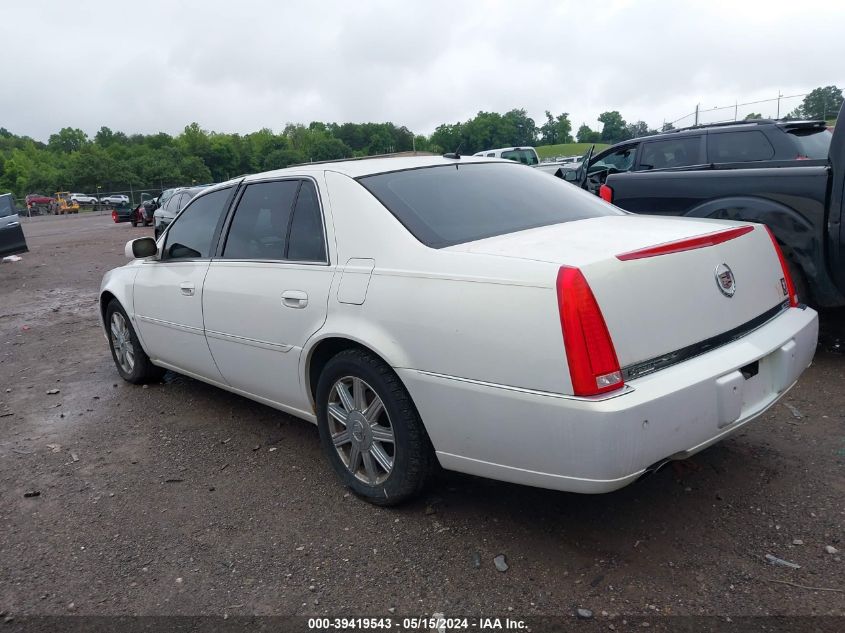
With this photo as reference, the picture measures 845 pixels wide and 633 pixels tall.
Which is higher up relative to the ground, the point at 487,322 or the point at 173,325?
the point at 487,322

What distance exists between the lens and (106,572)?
2.98m

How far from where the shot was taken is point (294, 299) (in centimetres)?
347

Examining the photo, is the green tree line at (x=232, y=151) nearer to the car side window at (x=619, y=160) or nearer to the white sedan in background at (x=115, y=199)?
the white sedan in background at (x=115, y=199)

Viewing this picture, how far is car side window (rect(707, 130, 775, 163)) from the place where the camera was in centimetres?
816

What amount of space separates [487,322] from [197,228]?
8.97 feet

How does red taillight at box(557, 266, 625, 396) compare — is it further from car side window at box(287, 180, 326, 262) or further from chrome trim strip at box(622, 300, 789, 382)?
car side window at box(287, 180, 326, 262)

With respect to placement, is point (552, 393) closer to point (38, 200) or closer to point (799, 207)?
point (799, 207)

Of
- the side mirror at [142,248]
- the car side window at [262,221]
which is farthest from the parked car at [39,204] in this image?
the car side window at [262,221]

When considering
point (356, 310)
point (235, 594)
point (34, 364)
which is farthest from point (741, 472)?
point (34, 364)

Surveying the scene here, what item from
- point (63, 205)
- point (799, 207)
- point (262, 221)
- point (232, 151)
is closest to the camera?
point (262, 221)

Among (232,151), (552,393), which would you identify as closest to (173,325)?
(552,393)

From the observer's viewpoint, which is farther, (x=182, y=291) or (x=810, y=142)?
(x=810, y=142)

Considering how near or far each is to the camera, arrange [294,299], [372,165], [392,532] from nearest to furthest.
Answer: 1. [392,532]
2. [294,299]
3. [372,165]

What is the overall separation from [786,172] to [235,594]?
4517 mm
